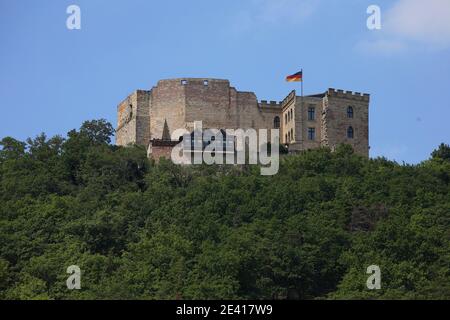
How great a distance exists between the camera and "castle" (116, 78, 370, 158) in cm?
7700

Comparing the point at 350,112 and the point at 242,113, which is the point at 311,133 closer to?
the point at 350,112

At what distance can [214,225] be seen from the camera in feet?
207

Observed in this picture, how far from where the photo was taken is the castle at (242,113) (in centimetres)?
7700

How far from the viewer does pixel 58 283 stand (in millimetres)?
56094

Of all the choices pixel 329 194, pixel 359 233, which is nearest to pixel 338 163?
pixel 329 194

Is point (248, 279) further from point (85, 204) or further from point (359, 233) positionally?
point (85, 204)

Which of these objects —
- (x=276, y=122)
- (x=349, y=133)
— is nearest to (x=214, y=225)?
(x=276, y=122)

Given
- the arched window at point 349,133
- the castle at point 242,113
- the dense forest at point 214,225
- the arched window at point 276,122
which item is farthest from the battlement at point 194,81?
the arched window at point 349,133

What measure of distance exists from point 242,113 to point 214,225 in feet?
53.4

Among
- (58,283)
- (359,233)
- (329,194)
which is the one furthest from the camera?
(329,194)

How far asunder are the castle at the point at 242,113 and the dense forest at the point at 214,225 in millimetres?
2790

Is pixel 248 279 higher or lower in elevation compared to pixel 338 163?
lower

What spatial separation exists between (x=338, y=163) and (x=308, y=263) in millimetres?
14537

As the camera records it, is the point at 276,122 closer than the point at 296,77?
No
